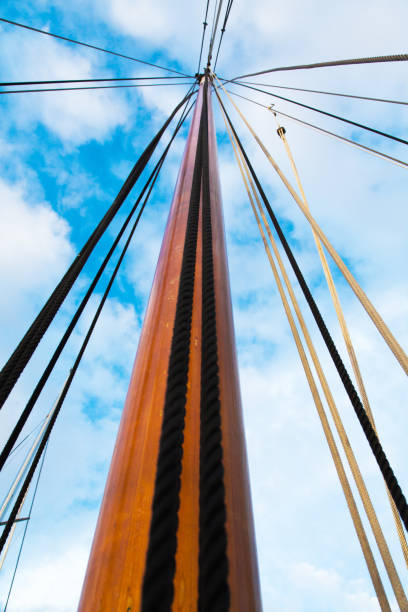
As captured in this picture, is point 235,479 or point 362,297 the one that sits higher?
point 362,297

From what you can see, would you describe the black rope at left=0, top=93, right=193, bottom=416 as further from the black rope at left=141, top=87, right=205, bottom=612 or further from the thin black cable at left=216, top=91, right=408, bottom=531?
the thin black cable at left=216, top=91, right=408, bottom=531

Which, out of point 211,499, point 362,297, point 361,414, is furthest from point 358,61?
point 211,499

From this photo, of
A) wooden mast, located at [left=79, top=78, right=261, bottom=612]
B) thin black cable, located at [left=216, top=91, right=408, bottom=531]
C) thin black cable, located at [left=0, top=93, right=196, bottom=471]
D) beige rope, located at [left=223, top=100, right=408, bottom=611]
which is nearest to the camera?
wooden mast, located at [left=79, top=78, right=261, bottom=612]

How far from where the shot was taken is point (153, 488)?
863mm

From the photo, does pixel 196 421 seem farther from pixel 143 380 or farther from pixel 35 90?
pixel 35 90

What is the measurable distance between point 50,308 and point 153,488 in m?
1.67

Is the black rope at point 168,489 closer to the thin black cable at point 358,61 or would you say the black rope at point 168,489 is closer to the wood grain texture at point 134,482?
the wood grain texture at point 134,482

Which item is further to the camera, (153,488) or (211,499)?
(153,488)

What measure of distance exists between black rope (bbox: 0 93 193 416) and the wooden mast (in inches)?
32.5

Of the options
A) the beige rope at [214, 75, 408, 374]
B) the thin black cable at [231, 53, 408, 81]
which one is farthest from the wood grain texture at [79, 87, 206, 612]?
the thin black cable at [231, 53, 408, 81]

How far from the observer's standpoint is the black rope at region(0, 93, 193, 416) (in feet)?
5.88

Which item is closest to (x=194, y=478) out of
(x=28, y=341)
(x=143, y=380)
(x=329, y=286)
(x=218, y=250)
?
(x=143, y=380)

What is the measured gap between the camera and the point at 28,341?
80.4 inches

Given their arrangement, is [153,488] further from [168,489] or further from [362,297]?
[362,297]
